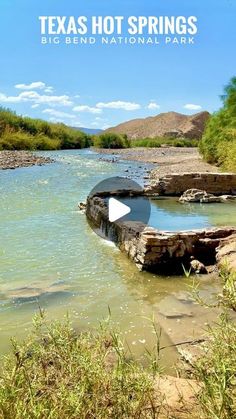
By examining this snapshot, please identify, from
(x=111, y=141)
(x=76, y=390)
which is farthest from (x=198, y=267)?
(x=111, y=141)

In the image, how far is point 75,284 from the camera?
7012 mm

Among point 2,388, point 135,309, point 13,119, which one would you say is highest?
point 13,119

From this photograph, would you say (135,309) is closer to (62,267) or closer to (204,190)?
(62,267)

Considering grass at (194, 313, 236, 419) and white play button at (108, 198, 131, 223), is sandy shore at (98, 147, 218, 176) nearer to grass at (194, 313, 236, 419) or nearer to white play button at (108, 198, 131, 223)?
white play button at (108, 198, 131, 223)

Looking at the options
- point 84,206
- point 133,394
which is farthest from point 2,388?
point 84,206

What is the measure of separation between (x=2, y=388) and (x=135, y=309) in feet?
12.0

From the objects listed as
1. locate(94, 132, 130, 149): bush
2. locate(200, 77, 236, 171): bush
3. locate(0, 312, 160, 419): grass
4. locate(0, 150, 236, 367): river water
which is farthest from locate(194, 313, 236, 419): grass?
locate(94, 132, 130, 149): bush

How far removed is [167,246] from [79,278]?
5.55 ft

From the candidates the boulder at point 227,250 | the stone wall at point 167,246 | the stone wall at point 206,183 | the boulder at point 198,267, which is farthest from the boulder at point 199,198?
the boulder at point 198,267

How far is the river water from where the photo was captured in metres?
5.54

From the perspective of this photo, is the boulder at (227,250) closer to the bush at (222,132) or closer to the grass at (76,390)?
the grass at (76,390)

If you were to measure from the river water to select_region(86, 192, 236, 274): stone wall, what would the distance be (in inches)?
11.2

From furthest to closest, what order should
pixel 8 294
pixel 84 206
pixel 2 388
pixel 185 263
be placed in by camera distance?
pixel 84 206
pixel 185 263
pixel 8 294
pixel 2 388

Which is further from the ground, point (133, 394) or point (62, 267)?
point (133, 394)
